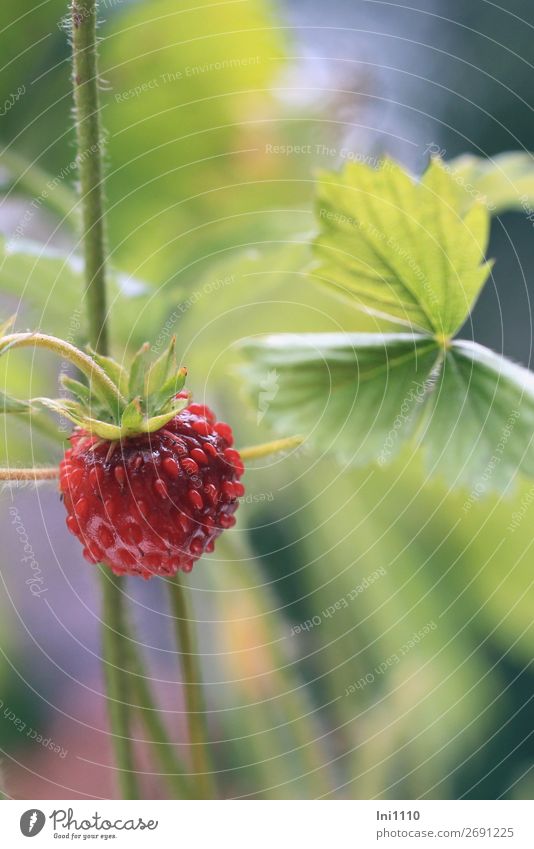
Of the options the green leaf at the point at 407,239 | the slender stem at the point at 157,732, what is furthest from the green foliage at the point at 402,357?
the slender stem at the point at 157,732

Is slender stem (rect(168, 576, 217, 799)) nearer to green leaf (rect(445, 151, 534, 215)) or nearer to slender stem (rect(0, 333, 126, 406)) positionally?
slender stem (rect(0, 333, 126, 406))

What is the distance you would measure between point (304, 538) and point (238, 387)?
0.28ft

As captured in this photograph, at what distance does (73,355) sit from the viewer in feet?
0.66

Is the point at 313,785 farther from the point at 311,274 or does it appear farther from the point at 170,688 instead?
the point at 311,274

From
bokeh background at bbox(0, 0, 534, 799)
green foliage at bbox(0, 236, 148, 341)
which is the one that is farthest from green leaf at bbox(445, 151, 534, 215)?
green foliage at bbox(0, 236, 148, 341)

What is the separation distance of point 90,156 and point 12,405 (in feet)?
0.23

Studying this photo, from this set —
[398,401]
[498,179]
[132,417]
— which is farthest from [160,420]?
[498,179]

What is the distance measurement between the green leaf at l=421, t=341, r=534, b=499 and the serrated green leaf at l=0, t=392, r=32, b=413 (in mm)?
144

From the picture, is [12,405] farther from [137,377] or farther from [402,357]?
[402,357]

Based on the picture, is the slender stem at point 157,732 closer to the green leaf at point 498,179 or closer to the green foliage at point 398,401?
the green foliage at point 398,401

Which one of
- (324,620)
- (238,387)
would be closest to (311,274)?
(238,387)

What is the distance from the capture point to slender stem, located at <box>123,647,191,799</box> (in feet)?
0.99

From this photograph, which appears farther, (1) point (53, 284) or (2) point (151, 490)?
(1) point (53, 284)

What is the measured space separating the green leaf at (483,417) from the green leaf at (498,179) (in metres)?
0.09
